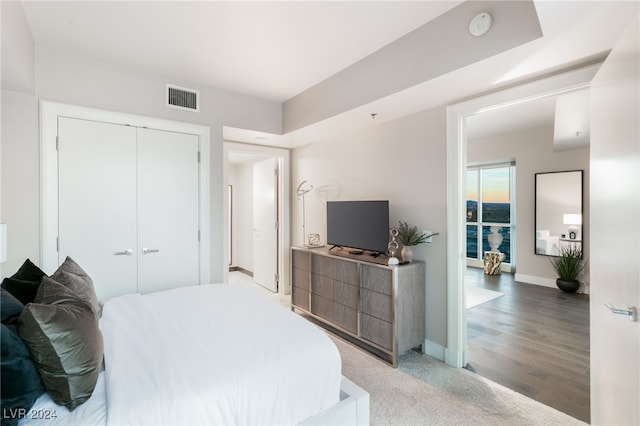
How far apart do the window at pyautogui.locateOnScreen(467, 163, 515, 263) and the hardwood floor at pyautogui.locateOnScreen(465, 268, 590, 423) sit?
1766 mm

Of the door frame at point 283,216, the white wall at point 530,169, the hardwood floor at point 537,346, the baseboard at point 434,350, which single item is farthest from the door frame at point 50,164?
the white wall at point 530,169

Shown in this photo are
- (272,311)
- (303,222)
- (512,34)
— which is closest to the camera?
(512,34)

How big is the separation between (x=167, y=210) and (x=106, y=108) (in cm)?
108

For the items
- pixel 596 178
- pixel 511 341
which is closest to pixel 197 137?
pixel 596 178

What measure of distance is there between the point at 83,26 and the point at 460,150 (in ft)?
10.3

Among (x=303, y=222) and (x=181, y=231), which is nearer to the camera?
(x=181, y=231)

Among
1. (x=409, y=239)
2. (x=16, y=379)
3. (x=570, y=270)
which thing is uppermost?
(x=409, y=239)

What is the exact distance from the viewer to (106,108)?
2871 millimetres

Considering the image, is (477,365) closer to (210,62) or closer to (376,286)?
(376,286)

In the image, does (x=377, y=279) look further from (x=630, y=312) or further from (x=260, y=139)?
(x=260, y=139)

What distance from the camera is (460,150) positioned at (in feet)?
8.89

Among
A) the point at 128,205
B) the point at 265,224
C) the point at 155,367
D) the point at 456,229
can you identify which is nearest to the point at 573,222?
the point at 456,229

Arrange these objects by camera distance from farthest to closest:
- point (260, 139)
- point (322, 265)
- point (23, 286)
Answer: point (260, 139) → point (322, 265) → point (23, 286)

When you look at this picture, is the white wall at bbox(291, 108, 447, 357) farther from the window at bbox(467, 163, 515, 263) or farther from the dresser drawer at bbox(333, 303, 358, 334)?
the window at bbox(467, 163, 515, 263)
